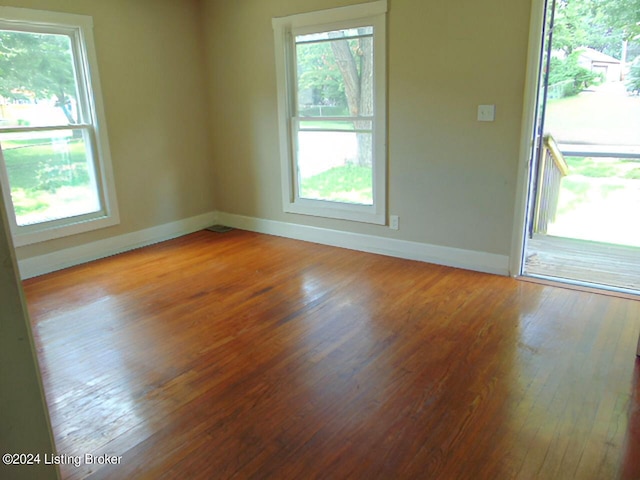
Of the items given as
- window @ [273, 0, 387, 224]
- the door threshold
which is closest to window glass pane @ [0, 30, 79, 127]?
window @ [273, 0, 387, 224]

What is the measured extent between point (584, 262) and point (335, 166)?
2.30m

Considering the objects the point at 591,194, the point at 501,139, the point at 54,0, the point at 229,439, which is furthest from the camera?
the point at 591,194

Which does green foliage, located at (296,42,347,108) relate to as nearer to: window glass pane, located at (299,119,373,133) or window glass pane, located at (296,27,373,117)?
window glass pane, located at (296,27,373,117)

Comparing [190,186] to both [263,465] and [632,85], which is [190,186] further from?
[632,85]

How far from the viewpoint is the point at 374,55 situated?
402 centimetres

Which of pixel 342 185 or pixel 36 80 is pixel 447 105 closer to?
pixel 342 185

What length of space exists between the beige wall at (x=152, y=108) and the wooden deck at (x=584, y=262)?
346 centimetres

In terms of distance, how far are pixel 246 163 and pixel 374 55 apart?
1831 mm

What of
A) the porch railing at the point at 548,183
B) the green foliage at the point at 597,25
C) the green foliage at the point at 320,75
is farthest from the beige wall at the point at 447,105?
the porch railing at the point at 548,183

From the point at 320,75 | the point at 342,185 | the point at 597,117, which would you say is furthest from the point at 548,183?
the point at 320,75

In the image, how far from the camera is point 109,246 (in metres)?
4.59

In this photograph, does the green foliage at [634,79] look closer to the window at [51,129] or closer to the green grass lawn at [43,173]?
the window at [51,129]

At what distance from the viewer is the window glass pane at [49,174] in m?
3.89

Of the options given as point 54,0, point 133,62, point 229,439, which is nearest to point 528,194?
point 229,439
